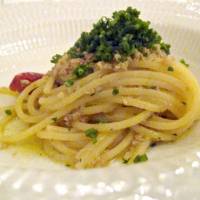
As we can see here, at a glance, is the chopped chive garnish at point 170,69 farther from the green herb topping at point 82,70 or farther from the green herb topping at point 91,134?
the green herb topping at point 91,134

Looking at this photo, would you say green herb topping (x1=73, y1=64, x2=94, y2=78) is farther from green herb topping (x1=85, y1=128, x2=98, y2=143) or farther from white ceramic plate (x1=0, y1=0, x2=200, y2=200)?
white ceramic plate (x1=0, y1=0, x2=200, y2=200)

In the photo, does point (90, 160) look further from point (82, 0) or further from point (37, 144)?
point (82, 0)

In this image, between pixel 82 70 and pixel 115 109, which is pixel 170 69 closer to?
pixel 115 109

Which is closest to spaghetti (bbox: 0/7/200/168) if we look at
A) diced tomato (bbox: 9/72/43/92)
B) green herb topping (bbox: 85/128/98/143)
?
green herb topping (bbox: 85/128/98/143)

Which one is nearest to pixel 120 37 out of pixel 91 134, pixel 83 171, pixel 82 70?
pixel 82 70

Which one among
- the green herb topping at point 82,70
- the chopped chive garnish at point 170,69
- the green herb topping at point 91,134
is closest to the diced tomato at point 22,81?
the green herb topping at point 82,70

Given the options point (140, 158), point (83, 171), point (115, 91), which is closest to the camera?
point (83, 171)
